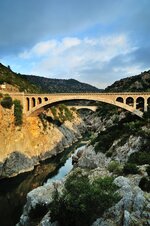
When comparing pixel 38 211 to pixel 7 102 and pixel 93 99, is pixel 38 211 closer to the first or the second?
pixel 7 102

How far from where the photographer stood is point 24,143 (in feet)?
205

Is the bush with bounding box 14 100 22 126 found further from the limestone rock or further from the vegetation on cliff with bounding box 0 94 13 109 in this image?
the limestone rock

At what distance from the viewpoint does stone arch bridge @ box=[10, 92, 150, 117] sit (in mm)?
59125

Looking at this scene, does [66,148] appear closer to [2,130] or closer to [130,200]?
[2,130]

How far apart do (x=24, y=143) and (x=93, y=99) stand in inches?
706

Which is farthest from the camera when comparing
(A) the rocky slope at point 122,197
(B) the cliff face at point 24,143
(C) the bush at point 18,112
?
(C) the bush at point 18,112

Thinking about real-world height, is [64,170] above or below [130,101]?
below

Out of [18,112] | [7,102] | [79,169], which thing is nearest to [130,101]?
[18,112]

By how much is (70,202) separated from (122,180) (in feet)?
17.3

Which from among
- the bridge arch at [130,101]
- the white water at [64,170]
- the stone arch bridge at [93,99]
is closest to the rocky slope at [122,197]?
the white water at [64,170]

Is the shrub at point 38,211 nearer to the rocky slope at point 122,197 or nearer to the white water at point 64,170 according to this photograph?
the rocky slope at point 122,197

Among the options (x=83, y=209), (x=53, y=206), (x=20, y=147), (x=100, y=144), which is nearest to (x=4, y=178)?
(x=20, y=147)

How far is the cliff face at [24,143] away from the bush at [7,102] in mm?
1107

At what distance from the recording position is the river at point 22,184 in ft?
124
